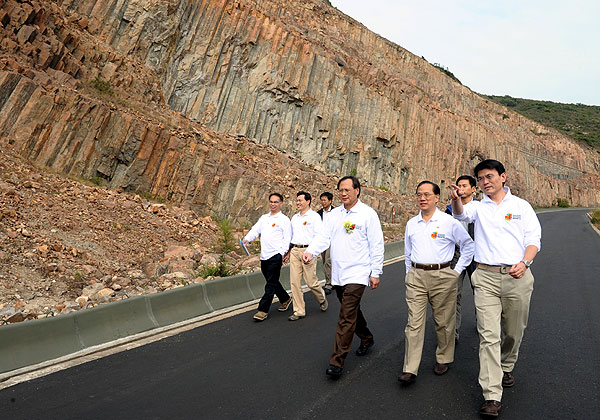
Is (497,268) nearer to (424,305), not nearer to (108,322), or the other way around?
(424,305)

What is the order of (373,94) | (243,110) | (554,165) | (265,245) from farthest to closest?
(554,165)
(373,94)
(243,110)
(265,245)

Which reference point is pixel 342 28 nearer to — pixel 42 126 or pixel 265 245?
pixel 42 126

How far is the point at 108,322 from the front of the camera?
6.11 m

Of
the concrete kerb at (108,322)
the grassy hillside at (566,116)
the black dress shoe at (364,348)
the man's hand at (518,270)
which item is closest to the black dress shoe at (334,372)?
the black dress shoe at (364,348)

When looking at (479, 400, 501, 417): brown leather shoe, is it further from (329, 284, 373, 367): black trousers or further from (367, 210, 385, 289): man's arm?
(367, 210, 385, 289): man's arm

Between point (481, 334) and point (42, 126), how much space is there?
533 inches

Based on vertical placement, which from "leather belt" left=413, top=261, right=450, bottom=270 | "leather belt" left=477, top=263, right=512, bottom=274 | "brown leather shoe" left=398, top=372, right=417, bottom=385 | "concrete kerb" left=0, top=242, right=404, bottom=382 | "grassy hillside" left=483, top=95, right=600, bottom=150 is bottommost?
"concrete kerb" left=0, top=242, right=404, bottom=382

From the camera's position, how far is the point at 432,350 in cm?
580

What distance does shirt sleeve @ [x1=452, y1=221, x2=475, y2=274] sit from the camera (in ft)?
15.4

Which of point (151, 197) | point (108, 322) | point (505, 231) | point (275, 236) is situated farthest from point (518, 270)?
point (151, 197)

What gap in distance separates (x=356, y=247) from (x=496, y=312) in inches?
63.0

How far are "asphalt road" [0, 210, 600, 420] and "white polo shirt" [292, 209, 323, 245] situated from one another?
141 centimetres

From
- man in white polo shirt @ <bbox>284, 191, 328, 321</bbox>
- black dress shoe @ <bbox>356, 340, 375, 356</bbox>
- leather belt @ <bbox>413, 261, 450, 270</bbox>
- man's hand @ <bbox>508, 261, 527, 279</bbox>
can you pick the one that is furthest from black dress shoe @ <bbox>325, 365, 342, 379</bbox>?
man in white polo shirt @ <bbox>284, 191, 328, 321</bbox>

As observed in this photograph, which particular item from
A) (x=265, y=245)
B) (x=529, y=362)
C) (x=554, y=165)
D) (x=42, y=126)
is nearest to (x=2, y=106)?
(x=42, y=126)
